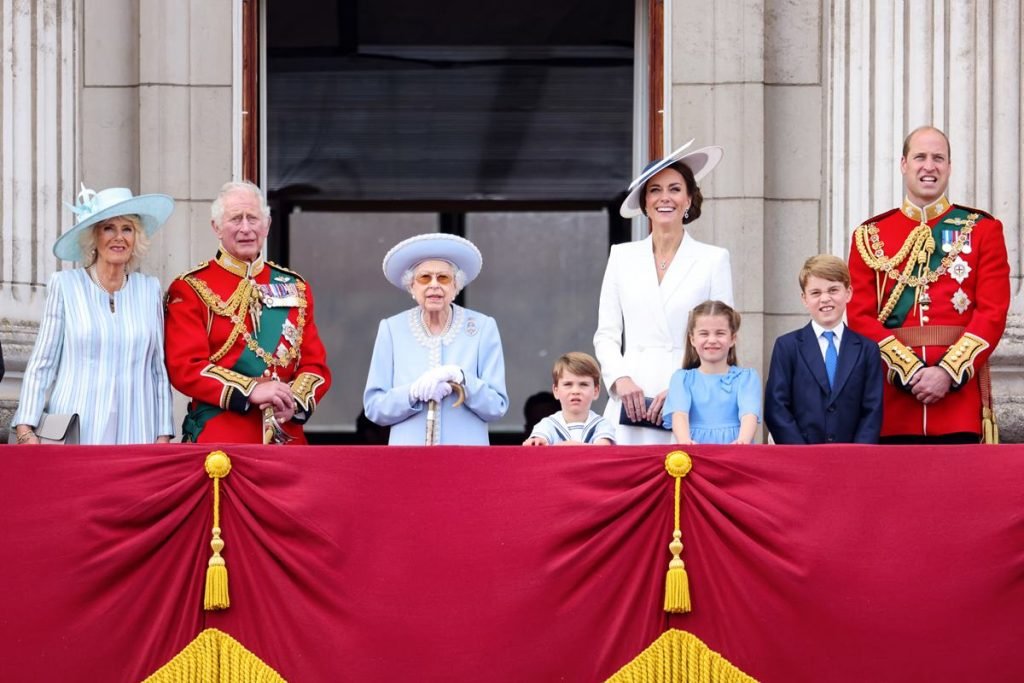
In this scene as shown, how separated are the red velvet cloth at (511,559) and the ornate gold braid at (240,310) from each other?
40.1 inches

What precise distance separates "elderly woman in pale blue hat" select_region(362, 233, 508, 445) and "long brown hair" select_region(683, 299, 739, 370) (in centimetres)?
74

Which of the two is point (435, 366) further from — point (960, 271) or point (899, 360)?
point (960, 271)

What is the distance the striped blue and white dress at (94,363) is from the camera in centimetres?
766

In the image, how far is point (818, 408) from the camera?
7555 millimetres

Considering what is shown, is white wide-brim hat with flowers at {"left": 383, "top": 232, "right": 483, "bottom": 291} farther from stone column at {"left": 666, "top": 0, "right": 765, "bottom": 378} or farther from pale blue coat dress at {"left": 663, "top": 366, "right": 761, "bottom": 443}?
stone column at {"left": 666, "top": 0, "right": 765, "bottom": 378}

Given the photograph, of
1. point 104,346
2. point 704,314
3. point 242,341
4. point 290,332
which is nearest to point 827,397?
point 704,314

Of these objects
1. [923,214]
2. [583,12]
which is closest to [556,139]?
[583,12]

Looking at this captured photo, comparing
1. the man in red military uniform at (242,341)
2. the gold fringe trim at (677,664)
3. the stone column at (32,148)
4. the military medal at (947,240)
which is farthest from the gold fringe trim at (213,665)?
the military medal at (947,240)

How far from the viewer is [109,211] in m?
7.71

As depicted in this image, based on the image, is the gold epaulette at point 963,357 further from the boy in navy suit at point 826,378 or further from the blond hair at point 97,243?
the blond hair at point 97,243

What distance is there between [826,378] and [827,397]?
73mm

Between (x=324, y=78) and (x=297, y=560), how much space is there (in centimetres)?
701

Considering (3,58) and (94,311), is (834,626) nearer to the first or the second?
(94,311)

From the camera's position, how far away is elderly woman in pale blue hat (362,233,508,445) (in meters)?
7.77
